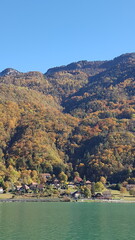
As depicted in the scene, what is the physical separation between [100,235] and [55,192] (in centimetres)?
10200

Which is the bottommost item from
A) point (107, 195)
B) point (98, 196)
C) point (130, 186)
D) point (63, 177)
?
point (98, 196)

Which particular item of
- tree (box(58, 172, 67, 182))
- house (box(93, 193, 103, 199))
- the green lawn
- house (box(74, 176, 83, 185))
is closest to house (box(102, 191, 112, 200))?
house (box(93, 193, 103, 199))

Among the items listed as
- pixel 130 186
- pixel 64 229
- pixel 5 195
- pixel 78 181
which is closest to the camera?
pixel 64 229

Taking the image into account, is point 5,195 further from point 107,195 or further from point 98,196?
point 107,195

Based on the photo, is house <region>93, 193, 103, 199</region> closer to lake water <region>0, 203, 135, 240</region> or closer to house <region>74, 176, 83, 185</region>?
house <region>74, 176, 83, 185</region>

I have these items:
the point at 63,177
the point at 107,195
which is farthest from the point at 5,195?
the point at 63,177

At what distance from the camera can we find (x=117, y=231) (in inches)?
2151

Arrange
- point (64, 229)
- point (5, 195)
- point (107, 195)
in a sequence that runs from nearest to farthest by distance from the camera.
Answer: point (64, 229) → point (5, 195) → point (107, 195)

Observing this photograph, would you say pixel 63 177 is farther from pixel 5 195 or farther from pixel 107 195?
pixel 5 195

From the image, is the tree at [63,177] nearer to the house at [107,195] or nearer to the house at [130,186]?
the house at [130,186]

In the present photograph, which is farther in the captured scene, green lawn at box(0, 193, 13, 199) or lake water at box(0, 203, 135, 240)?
green lawn at box(0, 193, 13, 199)

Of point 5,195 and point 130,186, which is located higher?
point 130,186

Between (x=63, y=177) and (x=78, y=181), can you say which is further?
(x=63, y=177)

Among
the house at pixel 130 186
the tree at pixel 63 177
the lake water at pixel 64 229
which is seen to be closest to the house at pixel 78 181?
the tree at pixel 63 177
